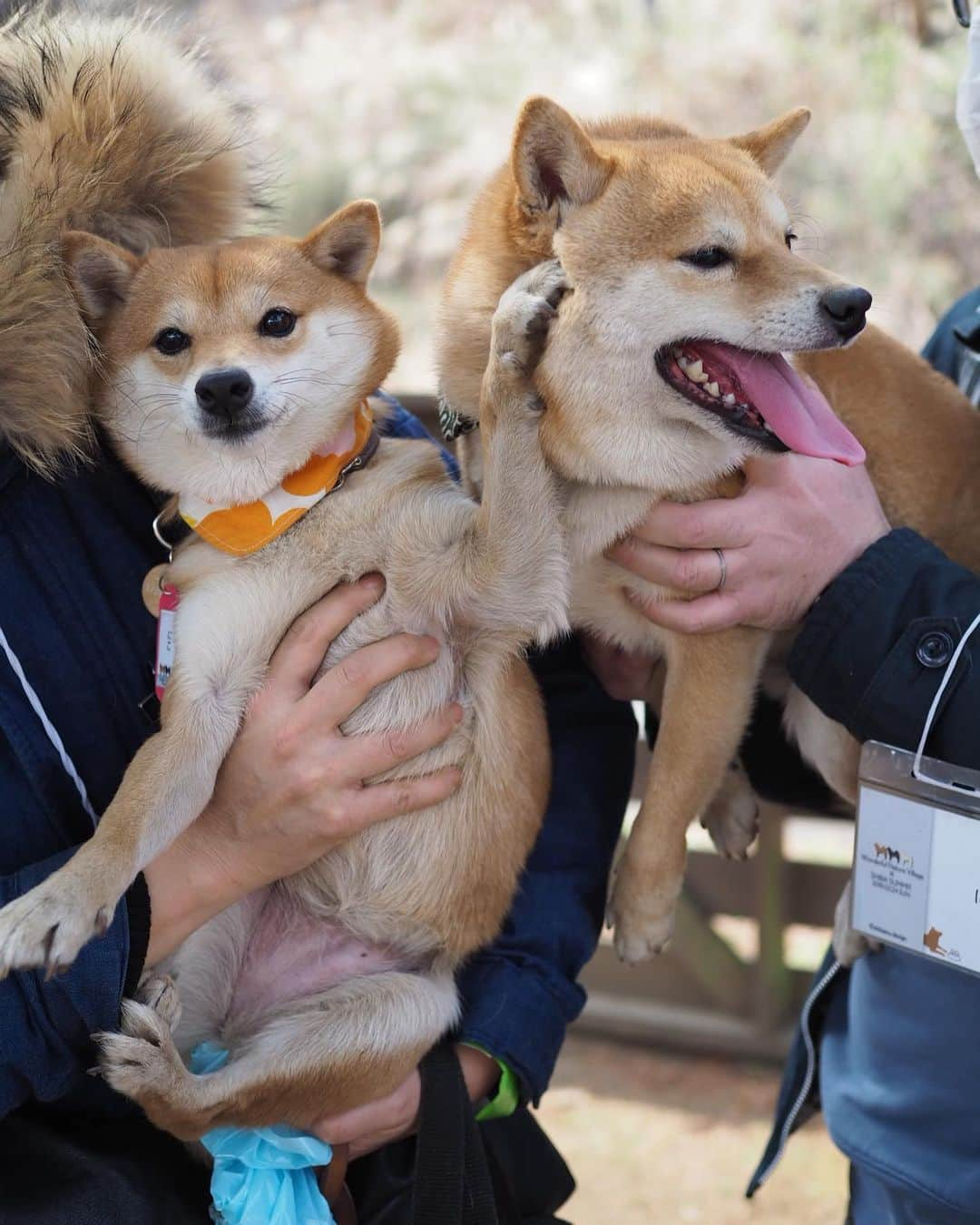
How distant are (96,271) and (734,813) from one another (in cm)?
140

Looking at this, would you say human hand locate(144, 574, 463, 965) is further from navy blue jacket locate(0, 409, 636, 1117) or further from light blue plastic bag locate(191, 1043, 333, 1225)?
light blue plastic bag locate(191, 1043, 333, 1225)

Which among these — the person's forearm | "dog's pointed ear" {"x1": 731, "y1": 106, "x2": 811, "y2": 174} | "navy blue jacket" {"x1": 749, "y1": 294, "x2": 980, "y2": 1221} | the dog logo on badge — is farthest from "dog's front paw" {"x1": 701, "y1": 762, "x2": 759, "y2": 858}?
"dog's pointed ear" {"x1": 731, "y1": 106, "x2": 811, "y2": 174}

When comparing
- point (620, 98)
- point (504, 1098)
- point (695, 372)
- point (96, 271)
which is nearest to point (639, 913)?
point (504, 1098)

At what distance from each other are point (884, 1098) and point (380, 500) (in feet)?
3.63

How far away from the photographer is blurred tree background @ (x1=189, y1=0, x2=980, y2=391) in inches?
283

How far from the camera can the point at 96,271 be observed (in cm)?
177

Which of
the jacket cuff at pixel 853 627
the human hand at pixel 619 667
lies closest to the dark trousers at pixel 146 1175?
the human hand at pixel 619 667

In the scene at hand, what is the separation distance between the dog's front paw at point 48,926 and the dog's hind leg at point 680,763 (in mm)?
888

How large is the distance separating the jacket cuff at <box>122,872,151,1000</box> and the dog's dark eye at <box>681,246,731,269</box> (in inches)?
43.9

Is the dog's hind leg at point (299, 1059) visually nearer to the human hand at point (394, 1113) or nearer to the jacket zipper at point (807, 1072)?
the human hand at point (394, 1113)

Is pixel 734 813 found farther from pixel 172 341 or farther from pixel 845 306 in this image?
pixel 172 341

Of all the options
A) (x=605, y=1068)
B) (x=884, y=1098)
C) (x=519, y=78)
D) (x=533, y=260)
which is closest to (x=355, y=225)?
(x=533, y=260)

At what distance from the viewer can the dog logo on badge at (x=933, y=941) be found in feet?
5.32

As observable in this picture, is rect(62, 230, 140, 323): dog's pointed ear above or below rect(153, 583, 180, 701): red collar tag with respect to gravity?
above
